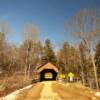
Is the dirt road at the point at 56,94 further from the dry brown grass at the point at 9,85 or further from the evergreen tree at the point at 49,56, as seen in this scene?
the evergreen tree at the point at 49,56

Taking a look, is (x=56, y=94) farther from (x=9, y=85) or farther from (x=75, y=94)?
(x=9, y=85)

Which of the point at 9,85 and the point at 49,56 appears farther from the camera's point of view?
the point at 49,56

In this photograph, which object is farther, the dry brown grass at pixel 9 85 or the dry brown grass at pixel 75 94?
the dry brown grass at pixel 9 85

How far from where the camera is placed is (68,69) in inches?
2046

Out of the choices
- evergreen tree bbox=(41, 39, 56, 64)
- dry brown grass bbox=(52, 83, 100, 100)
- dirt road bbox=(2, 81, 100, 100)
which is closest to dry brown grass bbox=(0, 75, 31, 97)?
dirt road bbox=(2, 81, 100, 100)

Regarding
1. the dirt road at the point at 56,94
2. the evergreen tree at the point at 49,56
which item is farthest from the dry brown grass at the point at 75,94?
the evergreen tree at the point at 49,56

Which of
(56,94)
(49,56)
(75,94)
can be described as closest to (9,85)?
(56,94)

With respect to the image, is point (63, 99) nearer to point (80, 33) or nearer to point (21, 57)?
point (80, 33)

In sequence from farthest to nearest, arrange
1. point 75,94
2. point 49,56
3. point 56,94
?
point 49,56, point 75,94, point 56,94

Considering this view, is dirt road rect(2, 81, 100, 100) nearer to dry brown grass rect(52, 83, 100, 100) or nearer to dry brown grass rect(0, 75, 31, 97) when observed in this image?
dry brown grass rect(52, 83, 100, 100)

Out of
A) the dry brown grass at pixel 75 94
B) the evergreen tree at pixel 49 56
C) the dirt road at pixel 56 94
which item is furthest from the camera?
the evergreen tree at pixel 49 56

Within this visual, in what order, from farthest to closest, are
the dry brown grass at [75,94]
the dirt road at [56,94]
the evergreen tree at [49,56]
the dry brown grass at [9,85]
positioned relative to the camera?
the evergreen tree at [49,56] → the dry brown grass at [9,85] → the dry brown grass at [75,94] → the dirt road at [56,94]

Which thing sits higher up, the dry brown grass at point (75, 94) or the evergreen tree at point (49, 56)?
the evergreen tree at point (49, 56)

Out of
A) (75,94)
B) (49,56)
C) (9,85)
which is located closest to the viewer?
(75,94)
